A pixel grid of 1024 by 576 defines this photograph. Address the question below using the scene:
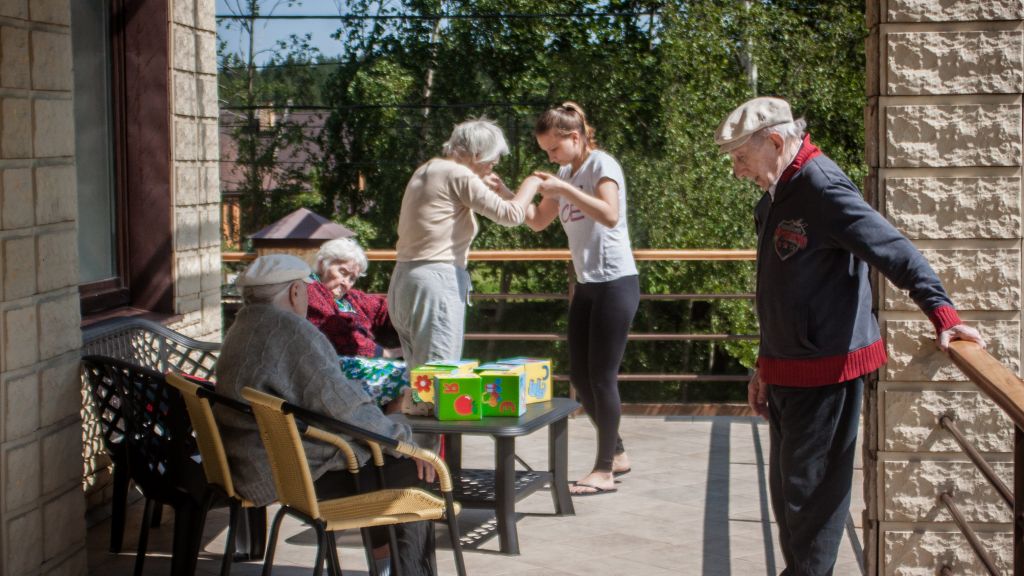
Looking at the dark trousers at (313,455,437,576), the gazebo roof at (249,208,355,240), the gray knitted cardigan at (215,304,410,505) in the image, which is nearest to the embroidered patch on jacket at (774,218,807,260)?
the gray knitted cardigan at (215,304,410,505)

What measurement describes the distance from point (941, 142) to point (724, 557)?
6.12ft

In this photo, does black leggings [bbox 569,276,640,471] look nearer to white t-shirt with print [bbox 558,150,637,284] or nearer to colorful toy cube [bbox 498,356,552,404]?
white t-shirt with print [bbox 558,150,637,284]

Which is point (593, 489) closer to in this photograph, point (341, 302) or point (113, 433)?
point (341, 302)

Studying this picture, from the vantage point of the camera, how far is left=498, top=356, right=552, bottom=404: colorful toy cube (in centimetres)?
445

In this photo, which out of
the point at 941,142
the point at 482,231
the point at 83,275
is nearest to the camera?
the point at 941,142

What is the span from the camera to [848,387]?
10.2 feet

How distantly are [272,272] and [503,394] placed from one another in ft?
3.39

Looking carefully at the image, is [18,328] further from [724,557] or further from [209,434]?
[724,557]

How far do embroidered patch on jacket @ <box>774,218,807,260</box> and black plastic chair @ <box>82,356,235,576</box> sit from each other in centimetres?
178

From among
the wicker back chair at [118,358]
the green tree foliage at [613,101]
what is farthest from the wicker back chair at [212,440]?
the green tree foliage at [613,101]

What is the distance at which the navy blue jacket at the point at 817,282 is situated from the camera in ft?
9.82

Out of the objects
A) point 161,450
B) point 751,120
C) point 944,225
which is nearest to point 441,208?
point 161,450

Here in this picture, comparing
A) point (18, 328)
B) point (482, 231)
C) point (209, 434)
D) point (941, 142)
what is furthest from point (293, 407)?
point (482, 231)

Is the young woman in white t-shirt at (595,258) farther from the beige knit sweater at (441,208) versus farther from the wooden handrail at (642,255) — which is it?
the wooden handrail at (642,255)
